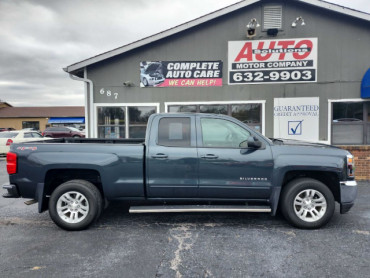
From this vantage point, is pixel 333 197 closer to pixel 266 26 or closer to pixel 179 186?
pixel 179 186

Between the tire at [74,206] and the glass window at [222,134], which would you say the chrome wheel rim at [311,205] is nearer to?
the glass window at [222,134]

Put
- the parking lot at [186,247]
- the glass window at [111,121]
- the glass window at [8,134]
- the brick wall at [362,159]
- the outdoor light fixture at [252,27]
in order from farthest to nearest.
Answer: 1. the glass window at [8,134]
2. the glass window at [111,121]
3. the outdoor light fixture at [252,27]
4. the brick wall at [362,159]
5. the parking lot at [186,247]

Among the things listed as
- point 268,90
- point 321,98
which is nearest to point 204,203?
point 268,90

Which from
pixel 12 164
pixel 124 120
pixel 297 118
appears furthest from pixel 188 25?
pixel 12 164

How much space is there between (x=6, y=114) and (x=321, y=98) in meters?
47.5

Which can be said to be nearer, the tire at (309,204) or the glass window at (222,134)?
the tire at (309,204)

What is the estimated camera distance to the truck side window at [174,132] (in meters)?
4.31

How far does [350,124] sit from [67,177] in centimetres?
874

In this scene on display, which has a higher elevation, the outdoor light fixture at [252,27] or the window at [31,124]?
the outdoor light fixture at [252,27]

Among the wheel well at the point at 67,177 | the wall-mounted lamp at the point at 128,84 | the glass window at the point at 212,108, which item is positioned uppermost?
the wall-mounted lamp at the point at 128,84

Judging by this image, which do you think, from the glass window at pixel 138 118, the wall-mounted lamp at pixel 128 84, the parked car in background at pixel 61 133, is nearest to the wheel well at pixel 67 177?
the glass window at pixel 138 118

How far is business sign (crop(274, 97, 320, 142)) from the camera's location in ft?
28.8

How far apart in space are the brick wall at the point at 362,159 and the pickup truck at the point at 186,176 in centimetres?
398

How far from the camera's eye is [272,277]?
2877 millimetres
